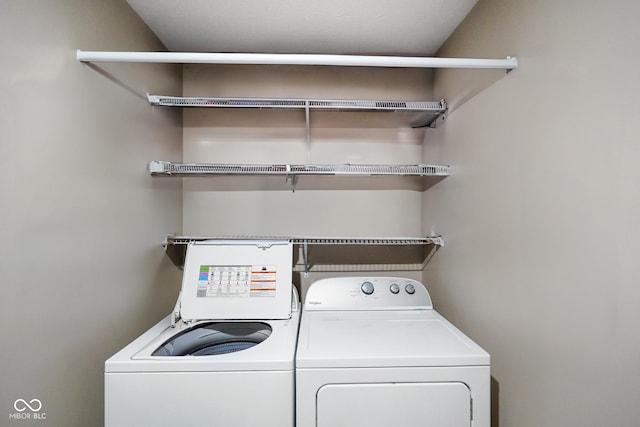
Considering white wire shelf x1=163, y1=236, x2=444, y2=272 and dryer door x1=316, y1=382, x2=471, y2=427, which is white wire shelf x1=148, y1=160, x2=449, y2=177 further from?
dryer door x1=316, y1=382, x2=471, y2=427

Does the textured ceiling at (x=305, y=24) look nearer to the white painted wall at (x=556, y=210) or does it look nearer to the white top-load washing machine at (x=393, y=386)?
the white painted wall at (x=556, y=210)

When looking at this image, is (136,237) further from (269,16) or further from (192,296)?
(269,16)

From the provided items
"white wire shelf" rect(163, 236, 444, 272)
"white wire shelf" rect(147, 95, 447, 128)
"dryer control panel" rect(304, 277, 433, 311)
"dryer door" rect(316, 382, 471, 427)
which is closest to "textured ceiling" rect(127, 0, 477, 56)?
"white wire shelf" rect(147, 95, 447, 128)

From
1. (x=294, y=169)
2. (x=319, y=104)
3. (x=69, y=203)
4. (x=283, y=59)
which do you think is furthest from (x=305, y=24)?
(x=69, y=203)

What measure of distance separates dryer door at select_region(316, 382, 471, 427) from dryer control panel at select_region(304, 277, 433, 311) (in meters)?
0.65

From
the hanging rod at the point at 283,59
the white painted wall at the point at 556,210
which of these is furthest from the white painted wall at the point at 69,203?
the white painted wall at the point at 556,210

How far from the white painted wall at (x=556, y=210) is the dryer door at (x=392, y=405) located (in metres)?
0.31

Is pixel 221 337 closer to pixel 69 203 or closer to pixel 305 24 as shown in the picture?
pixel 69 203

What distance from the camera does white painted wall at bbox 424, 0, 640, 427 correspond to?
2.79 ft

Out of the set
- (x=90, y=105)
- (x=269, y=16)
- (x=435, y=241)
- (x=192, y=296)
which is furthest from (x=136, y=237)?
(x=435, y=241)

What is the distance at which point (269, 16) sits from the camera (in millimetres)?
1666

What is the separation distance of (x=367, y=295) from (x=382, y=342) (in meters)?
0.53

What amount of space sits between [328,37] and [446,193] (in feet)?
4.09

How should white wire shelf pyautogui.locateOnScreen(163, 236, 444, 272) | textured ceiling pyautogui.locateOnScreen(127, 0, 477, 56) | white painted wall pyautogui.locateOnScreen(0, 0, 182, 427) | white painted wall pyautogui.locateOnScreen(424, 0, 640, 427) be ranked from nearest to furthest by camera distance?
white painted wall pyautogui.locateOnScreen(424, 0, 640, 427)
white painted wall pyautogui.locateOnScreen(0, 0, 182, 427)
textured ceiling pyautogui.locateOnScreen(127, 0, 477, 56)
white wire shelf pyautogui.locateOnScreen(163, 236, 444, 272)
